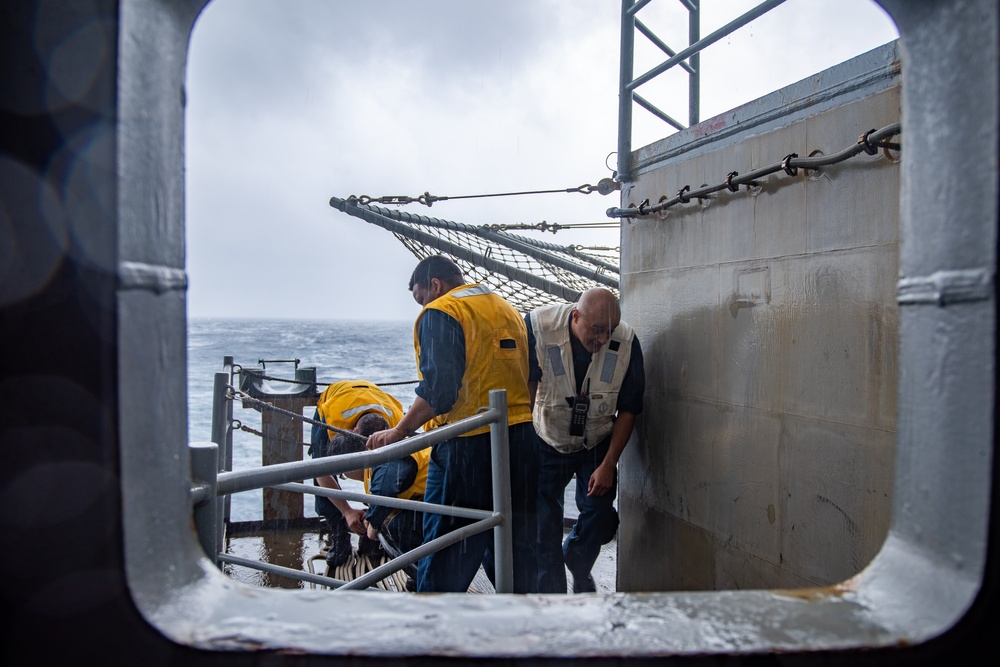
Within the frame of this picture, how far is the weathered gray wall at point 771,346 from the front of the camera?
7.55 ft

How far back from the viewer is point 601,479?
11.9ft

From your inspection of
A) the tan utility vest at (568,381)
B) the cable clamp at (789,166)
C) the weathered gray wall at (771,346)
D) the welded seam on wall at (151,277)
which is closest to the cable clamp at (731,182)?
the weathered gray wall at (771,346)

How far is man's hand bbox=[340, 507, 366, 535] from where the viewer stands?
437cm

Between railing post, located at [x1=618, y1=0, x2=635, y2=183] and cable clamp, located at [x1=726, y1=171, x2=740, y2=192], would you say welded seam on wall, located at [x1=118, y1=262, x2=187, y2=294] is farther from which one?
railing post, located at [x1=618, y1=0, x2=635, y2=183]

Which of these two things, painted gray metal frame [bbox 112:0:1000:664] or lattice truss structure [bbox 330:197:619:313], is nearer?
painted gray metal frame [bbox 112:0:1000:664]

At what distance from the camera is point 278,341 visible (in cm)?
4878

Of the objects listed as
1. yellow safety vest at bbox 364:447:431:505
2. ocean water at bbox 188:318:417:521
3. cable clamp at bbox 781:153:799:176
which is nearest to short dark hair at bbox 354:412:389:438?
yellow safety vest at bbox 364:447:431:505

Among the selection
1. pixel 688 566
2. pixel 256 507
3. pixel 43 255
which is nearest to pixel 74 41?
pixel 43 255

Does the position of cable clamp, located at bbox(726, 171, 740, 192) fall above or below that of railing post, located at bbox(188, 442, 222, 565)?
above

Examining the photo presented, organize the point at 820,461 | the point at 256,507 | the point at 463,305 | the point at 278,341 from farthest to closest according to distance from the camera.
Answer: the point at 278,341 → the point at 256,507 → the point at 463,305 → the point at 820,461

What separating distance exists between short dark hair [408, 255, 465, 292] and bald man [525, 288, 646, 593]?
577 mm

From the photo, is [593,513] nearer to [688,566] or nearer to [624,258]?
[688,566]

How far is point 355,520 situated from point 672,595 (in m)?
3.64

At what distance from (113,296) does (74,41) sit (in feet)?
1.15
